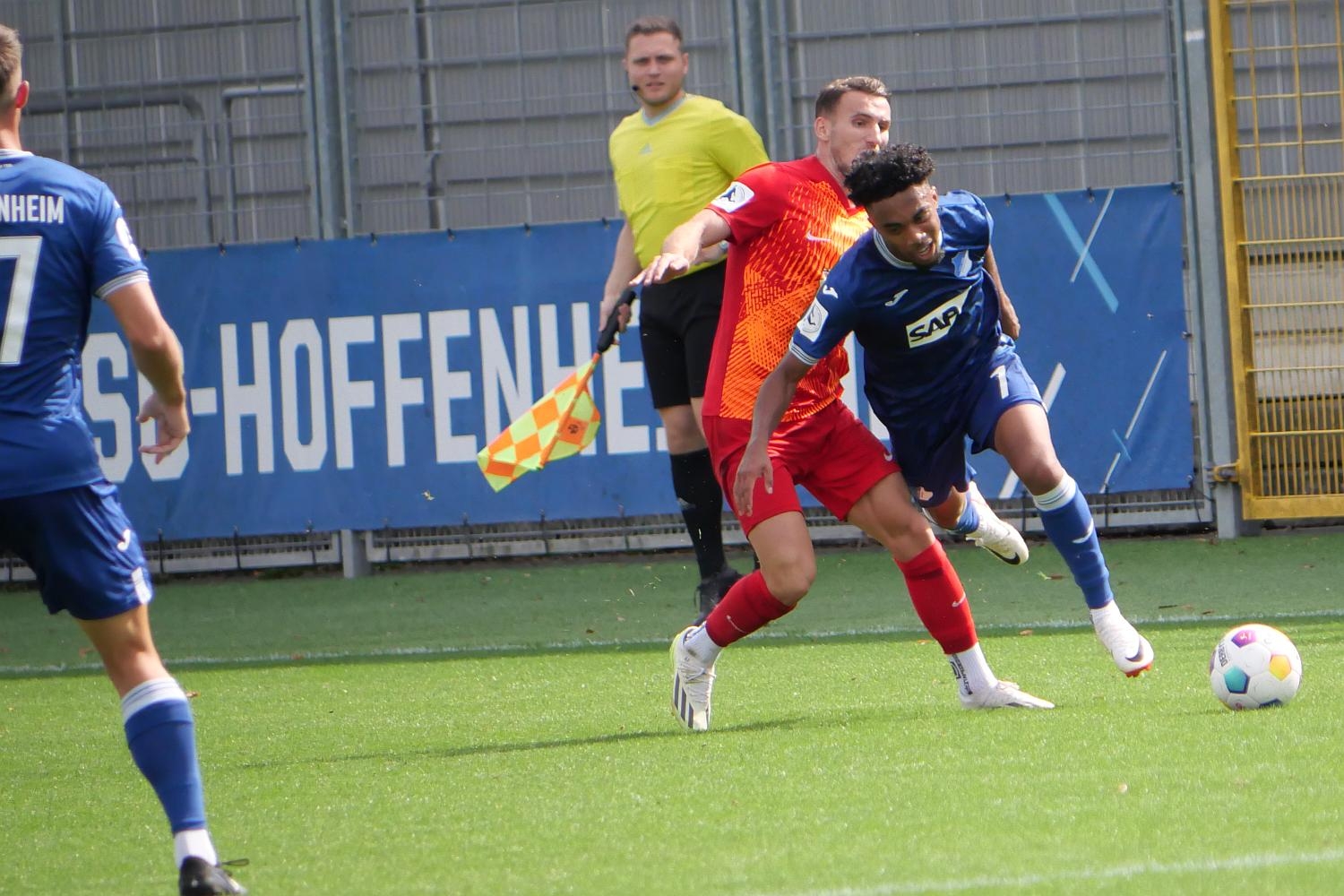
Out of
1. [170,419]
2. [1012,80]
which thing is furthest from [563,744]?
[1012,80]

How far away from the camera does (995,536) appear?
19.6 ft

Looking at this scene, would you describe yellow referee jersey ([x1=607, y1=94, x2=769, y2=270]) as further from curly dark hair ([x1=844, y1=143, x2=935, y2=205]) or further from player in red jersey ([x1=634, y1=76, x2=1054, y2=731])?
curly dark hair ([x1=844, y1=143, x2=935, y2=205])

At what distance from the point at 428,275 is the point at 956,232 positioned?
566cm

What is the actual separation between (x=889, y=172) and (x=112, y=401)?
6817mm

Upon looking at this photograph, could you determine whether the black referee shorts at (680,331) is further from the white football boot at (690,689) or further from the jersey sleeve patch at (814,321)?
the jersey sleeve patch at (814,321)

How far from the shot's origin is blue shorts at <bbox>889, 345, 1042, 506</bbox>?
197 inches

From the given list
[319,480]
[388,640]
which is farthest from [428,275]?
[388,640]

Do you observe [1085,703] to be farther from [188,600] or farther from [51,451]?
[188,600]

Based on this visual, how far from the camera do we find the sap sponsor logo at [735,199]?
5184mm

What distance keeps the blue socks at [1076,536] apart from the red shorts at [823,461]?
43cm

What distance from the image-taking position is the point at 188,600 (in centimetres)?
989

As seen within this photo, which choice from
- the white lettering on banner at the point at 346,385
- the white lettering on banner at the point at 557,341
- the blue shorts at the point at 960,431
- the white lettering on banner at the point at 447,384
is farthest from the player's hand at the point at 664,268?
the white lettering on banner at the point at 346,385

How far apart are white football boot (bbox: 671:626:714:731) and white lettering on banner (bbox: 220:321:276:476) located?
5626mm

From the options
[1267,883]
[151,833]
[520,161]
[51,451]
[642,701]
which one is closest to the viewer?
[1267,883]
